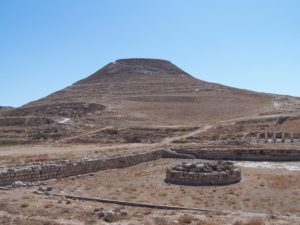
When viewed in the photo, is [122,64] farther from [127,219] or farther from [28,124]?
[127,219]

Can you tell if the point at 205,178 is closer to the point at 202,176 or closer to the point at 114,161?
the point at 202,176

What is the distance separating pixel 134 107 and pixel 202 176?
6331cm

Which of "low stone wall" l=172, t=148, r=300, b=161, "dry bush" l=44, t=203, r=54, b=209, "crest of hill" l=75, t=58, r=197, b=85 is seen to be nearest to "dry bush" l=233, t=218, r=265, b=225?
"dry bush" l=44, t=203, r=54, b=209

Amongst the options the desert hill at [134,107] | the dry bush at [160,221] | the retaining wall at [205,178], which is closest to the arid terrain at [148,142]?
the dry bush at [160,221]

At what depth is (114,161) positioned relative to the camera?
92.1ft

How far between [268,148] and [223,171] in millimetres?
11339

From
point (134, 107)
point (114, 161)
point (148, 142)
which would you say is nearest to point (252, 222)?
point (114, 161)

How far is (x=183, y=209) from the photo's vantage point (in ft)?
48.4

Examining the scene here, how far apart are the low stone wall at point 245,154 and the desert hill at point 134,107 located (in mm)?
15047

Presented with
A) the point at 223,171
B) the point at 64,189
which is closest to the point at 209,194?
the point at 223,171

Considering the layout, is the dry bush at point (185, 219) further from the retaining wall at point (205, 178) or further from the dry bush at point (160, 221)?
the retaining wall at point (205, 178)

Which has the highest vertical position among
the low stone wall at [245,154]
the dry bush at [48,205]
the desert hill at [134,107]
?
the desert hill at [134,107]

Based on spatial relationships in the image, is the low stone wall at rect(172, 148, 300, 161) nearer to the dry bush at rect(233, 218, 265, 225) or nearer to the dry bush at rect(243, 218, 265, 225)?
the dry bush at rect(243, 218, 265, 225)

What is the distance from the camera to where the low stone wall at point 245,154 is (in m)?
31.3
